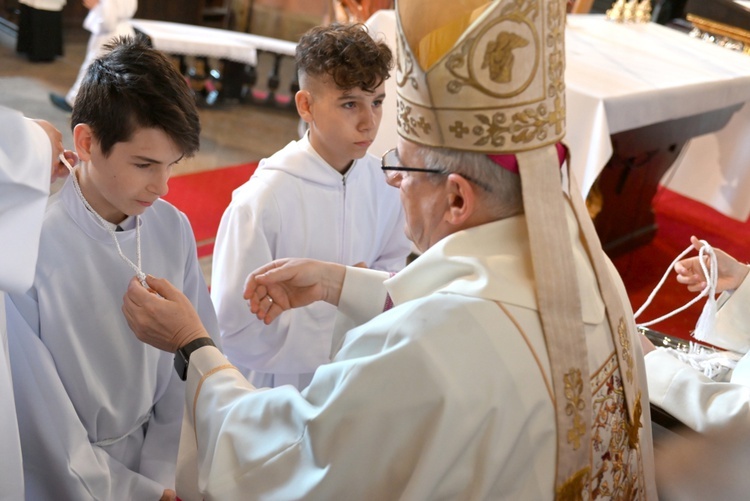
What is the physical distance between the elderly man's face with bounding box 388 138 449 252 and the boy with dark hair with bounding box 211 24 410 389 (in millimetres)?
868

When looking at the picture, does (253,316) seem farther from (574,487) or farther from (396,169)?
(574,487)

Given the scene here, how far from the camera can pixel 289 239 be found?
2561mm

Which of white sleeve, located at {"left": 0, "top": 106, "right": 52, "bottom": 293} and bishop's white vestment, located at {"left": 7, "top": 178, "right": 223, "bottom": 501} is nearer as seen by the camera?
white sleeve, located at {"left": 0, "top": 106, "right": 52, "bottom": 293}

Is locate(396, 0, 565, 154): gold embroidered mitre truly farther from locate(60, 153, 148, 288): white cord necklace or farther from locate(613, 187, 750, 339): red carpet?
locate(613, 187, 750, 339): red carpet

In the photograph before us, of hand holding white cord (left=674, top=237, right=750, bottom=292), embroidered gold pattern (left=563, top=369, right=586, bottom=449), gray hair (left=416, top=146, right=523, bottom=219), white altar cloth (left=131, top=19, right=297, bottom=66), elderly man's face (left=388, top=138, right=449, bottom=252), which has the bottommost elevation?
white altar cloth (left=131, top=19, right=297, bottom=66)

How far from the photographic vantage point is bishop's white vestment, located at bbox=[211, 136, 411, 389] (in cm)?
244

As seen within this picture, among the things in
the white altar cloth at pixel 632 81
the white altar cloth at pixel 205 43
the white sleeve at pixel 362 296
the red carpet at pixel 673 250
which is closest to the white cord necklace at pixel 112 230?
the white sleeve at pixel 362 296

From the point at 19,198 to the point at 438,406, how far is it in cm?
101

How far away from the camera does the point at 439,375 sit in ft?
4.63

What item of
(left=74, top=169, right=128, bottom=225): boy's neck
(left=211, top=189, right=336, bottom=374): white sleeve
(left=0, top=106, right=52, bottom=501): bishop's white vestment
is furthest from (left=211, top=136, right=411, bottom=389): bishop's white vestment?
(left=0, top=106, right=52, bottom=501): bishop's white vestment

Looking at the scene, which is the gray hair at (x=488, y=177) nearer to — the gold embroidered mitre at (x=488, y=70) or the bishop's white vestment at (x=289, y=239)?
the gold embroidered mitre at (x=488, y=70)

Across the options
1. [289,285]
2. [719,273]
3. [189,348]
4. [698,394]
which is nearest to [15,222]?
[189,348]

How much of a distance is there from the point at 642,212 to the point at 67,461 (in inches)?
174

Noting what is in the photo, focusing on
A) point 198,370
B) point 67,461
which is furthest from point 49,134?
point 67,461
